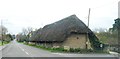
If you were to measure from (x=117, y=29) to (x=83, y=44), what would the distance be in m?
11.0

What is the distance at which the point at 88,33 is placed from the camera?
4631 cm

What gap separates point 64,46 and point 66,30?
332cm

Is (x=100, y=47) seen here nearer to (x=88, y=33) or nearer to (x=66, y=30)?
(x=88, y=33)

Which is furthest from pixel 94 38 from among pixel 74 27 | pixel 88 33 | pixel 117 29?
pixel 117 29

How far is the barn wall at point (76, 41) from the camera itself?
46594 millimetres

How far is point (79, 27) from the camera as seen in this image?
46.2 m

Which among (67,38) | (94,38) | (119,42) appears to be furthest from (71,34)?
(119,42)

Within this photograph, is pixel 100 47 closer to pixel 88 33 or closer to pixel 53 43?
pixel 88 33

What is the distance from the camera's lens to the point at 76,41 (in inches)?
1841

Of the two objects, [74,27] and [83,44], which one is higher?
[74,27]

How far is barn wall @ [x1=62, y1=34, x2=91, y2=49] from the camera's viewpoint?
4659 cm

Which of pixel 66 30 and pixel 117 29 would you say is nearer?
pixel 66 30

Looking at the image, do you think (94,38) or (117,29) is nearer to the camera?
(94,38)

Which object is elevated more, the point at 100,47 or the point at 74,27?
the point at 74,27
